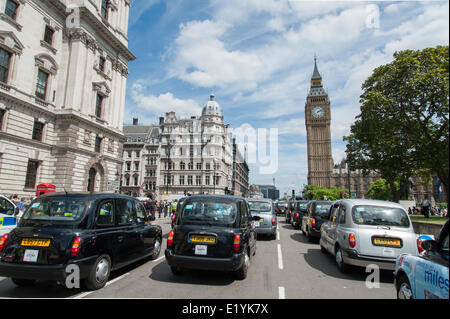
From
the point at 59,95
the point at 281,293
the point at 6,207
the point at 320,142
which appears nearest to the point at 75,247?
the point at 281,293

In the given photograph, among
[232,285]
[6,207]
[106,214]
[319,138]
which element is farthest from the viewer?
[319,138]

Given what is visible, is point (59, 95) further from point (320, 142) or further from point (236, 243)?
point (320, 142)

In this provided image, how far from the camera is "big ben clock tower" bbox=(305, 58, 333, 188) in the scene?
428 ft

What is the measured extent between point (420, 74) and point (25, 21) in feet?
96.9

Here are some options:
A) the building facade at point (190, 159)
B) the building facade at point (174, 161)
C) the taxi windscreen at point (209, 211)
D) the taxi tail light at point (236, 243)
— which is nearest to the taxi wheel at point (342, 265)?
the taxi tail light at point (236, 243)

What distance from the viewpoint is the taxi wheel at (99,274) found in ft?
16.5

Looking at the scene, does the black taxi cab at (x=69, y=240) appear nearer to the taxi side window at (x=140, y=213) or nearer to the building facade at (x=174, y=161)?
the taxi side window at (x=140, y=213)

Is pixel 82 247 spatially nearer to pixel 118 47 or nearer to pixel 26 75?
pixel 26 75

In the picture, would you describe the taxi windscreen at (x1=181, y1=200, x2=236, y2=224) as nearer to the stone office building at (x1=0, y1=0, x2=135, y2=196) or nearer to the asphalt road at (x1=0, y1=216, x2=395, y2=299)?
the asphalt road at (x1=0, y1=216, x2=395, y2=299)

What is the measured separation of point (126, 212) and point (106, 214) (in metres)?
0.83

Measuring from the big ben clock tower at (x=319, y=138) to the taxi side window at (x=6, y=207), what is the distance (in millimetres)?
132052

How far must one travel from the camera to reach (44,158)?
910 inches

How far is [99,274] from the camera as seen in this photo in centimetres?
527
